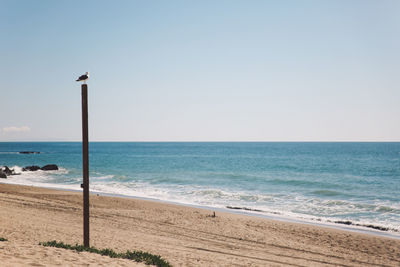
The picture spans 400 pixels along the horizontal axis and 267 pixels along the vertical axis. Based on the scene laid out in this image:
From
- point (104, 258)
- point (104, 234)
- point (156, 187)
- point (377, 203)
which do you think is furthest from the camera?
point (156, 187)

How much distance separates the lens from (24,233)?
12.0 metres

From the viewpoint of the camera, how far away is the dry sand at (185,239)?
28.0 ft

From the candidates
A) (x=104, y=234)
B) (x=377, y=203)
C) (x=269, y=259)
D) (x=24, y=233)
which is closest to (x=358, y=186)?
(x=377, y=203)

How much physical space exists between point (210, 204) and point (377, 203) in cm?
1276

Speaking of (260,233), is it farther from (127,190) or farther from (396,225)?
(127,190)

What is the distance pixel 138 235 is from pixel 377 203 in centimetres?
1955

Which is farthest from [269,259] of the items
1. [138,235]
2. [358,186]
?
[358,186]

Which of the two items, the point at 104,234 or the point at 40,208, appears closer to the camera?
the point at 104,234

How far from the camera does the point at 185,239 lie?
44.9ft

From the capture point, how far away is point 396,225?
1812 centimetres

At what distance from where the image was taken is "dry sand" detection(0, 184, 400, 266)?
Answer: 28.0 feet

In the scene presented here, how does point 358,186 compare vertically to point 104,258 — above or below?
below

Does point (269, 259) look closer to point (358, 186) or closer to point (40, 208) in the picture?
point (40, 208)

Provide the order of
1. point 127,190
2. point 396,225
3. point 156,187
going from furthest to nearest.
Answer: point 156,187, point 127,190, point 396,225
